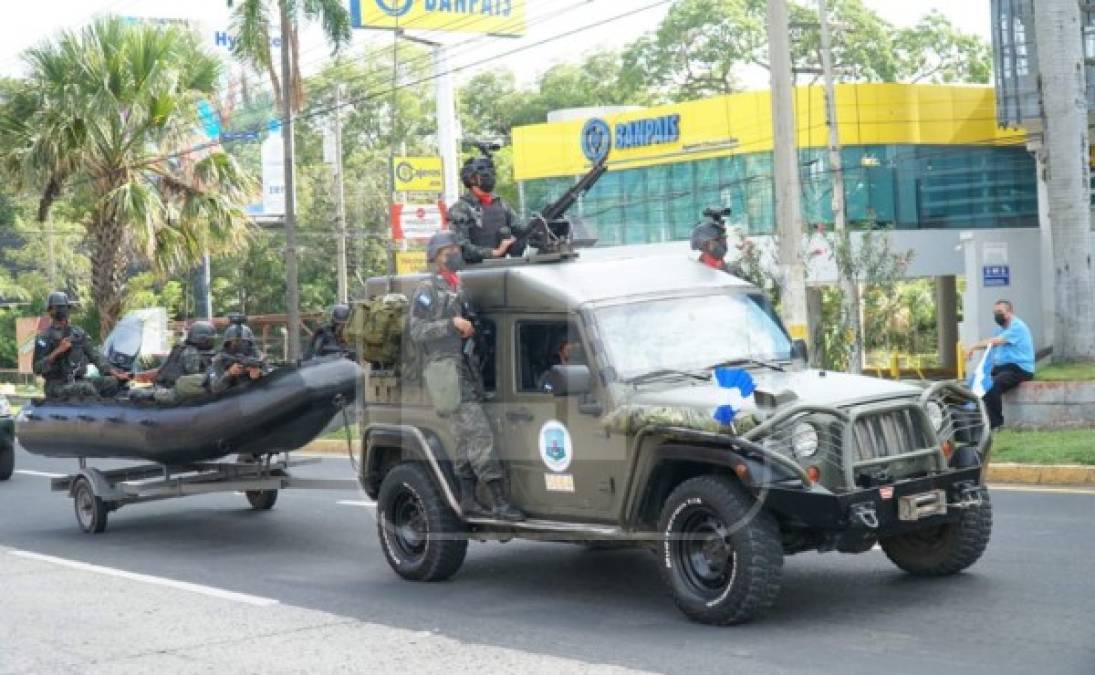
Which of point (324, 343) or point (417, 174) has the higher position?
point (417, 174)

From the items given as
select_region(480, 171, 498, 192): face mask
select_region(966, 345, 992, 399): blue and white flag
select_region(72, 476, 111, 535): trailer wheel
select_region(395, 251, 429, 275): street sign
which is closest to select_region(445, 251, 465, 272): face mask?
select_region(480, 171, 498, 192): face mask

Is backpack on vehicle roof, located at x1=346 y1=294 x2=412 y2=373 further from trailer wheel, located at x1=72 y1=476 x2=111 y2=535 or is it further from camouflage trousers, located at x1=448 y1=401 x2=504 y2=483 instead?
trailer wheel, located at x1=72 y1=476 x2=111 y2=535

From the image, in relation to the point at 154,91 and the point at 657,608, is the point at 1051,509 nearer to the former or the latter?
the point at 657,608

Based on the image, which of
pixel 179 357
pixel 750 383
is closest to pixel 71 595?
pixel 179 357

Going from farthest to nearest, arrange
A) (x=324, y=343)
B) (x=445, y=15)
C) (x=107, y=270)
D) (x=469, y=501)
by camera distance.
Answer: (x=445, y=15)
(x=107, y=270)
(x=324, y=343)
(x=469, y=501)

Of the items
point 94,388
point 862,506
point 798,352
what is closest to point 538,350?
point 798,352

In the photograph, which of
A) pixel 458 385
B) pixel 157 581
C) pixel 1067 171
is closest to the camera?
pixel 458 385

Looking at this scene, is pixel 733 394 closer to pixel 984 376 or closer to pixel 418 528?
pixel 418 528

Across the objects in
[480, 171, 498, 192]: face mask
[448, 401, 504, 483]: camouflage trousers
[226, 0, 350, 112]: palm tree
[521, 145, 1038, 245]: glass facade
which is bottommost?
[448, 401, 504, 483]: camouflage trousers

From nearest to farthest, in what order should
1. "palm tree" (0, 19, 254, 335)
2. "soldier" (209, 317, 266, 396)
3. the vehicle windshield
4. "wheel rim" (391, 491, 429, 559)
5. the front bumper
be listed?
1. the front bumper
2. the vehicle windshield
3. "wheel rim" (391, 491, 429, 559)
4. "soldier" (209, 317, 266, 396)
5. "palm tree" (0, 19, 254, 335)

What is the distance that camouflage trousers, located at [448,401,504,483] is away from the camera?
382 inches

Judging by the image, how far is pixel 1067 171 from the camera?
64.4 ft

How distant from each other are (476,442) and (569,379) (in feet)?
3.93

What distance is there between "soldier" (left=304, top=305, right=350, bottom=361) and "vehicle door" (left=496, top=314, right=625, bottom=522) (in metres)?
4.91
